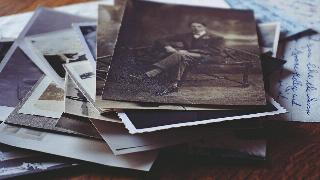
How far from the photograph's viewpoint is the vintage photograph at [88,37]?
24.9 inches

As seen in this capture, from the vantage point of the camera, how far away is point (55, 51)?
2.17 feet

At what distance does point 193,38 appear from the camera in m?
0.65

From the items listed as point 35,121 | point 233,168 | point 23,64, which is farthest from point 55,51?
point 233,168

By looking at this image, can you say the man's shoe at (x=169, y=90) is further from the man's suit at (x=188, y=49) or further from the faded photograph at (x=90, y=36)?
the faded photograph at (x=90, y=36)

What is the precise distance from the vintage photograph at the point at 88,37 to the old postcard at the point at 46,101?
0.07 m

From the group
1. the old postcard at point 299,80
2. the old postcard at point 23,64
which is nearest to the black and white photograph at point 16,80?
the old postcard at point 23,64

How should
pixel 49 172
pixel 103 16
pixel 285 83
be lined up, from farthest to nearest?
pixel 103 16 → pixel 285 83 → pixel 49 172

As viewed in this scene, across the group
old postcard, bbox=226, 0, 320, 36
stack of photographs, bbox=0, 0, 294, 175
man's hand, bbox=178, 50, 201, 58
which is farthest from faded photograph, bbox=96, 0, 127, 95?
old postcard, bbox=226, 0, 320, 36

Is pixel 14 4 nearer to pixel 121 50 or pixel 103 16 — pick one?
pixel 103 16

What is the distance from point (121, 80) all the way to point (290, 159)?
0.24 meters

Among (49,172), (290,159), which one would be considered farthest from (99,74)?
(290,159)

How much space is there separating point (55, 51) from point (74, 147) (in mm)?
233

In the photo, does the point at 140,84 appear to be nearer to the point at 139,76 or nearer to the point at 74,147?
the point at 139,76

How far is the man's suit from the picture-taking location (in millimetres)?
577
